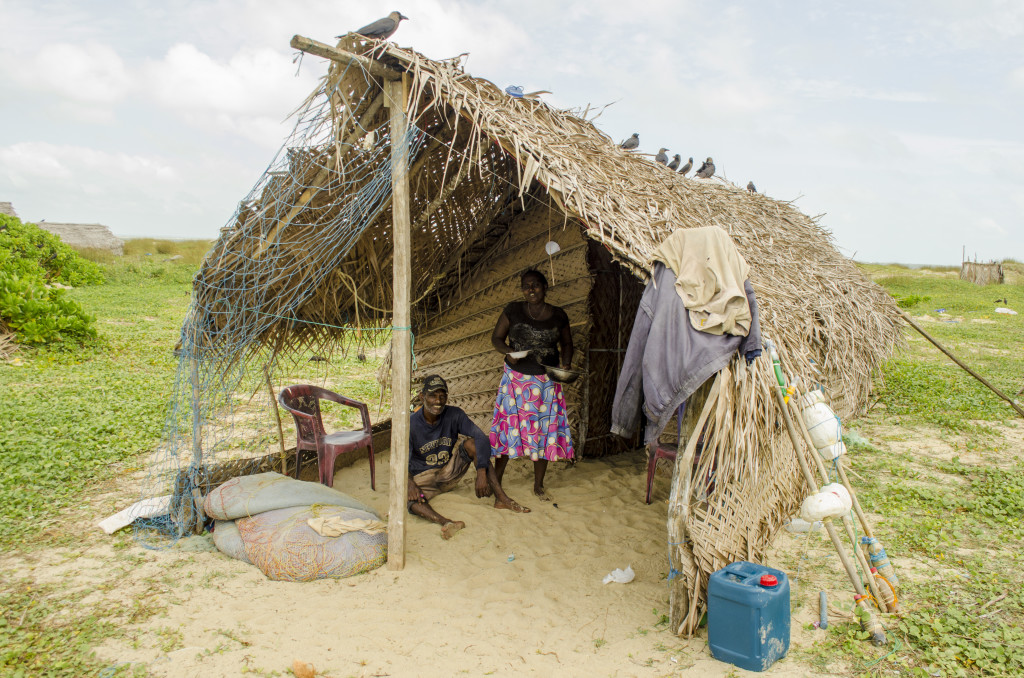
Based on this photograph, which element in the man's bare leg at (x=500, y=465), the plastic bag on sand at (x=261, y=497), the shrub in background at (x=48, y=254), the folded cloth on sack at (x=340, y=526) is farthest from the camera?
the shrub in background at (x=48, y=254)

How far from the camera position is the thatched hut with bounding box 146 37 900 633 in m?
3.08

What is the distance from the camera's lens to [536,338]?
468cm

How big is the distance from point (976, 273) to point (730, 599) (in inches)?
1031

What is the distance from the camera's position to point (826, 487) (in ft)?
9.39

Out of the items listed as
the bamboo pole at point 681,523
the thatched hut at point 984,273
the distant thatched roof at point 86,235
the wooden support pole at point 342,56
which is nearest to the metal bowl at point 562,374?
the bamboo pole at point 681,523

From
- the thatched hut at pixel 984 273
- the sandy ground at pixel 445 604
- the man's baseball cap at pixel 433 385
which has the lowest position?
the sandy ground at pixel 445 604

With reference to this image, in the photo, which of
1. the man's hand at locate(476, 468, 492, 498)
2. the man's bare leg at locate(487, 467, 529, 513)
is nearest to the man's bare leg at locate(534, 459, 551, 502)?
the man's bare leg at locate(487, 467, 529, 513)

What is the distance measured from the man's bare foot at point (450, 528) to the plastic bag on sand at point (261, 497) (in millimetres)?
465

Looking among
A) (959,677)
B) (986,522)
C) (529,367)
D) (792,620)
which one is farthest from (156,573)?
(986,522)

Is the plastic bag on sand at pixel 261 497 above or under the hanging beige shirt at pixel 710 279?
under

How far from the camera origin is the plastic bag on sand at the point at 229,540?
3.76 m

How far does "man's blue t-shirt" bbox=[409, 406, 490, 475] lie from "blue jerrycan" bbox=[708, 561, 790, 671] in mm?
2145

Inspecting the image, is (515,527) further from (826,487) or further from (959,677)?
(959,677)

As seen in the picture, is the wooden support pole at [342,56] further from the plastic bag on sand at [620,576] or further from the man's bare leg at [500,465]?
the plastic bag on sand at [620,576]
